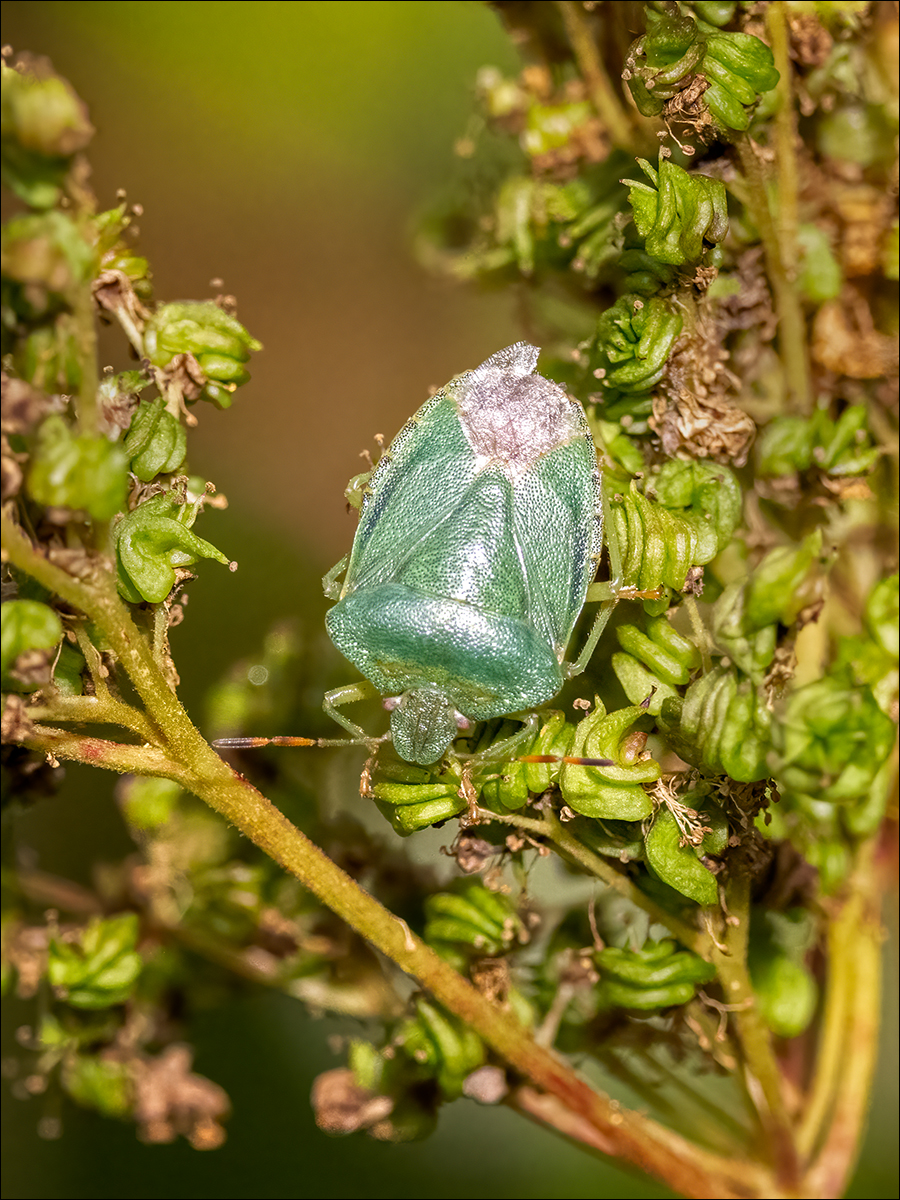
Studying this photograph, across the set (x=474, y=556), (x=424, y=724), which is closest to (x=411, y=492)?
(x=474, y=556)

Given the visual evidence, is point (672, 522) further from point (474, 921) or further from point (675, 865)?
point (474, 921)

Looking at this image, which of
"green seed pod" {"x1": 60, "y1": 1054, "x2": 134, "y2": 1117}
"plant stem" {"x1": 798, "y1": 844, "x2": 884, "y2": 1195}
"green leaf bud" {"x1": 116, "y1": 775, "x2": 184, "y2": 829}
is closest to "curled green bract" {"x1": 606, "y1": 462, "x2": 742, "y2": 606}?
"plant stem" {"x1": 798, "y1": 844, "x2": 884, "y2": 1195}

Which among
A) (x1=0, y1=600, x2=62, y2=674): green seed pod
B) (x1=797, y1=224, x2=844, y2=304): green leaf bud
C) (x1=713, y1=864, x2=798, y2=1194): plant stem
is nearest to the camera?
(x1=0, y1=600, x2=62, y2=674): green seed pod

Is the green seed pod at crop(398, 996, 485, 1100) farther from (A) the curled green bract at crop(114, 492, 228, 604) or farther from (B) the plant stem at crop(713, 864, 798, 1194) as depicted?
(A) the curled green bract at crop(114, 492, 228, 604)

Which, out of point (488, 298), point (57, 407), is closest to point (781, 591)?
point (57, 407)

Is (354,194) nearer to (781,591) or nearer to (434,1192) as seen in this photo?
(781,591)

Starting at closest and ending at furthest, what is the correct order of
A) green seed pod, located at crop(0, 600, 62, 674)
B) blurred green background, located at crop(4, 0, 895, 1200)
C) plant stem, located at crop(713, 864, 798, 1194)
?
green seed pod, located at crop(0, 600, 62, 674) < plant stem, located at crop(713, 864, 798, 1194) < blurred green background, located at crop(4, 0, 895, 1200)

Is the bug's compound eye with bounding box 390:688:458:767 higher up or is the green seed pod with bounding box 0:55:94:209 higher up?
the green seed pod with bounding box 0:55:94:209

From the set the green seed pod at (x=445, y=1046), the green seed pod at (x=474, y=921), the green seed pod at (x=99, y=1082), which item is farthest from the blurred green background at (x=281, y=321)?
the green seed pod at (x=474, y=921)

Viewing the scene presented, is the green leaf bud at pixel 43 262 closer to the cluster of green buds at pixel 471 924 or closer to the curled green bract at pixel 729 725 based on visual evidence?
the curled green bract at pixel 729 725

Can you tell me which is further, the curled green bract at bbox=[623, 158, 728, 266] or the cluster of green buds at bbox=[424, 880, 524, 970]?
the cluster of green buds at bbox=[424, 880, 524, 970]
